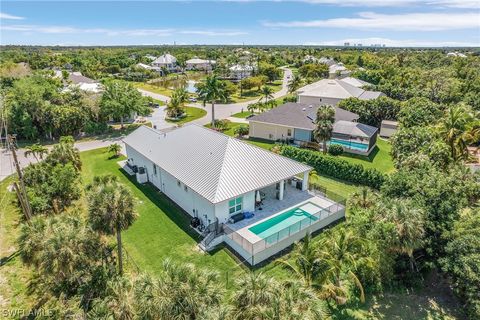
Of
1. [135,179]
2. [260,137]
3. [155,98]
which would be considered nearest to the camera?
[135,179]

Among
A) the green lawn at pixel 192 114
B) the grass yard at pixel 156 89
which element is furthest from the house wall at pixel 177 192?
the grass yard at pixel 156 89

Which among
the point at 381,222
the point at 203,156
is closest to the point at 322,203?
the point at 381,222

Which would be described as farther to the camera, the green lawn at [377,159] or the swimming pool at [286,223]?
the green lawn at [377,159]

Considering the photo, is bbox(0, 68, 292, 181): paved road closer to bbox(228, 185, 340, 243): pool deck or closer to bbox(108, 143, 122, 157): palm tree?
bbox(108, 143, 122, 157): palm tree

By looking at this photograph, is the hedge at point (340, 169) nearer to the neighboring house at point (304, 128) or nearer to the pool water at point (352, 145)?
the neighboring house at point (304, 128)

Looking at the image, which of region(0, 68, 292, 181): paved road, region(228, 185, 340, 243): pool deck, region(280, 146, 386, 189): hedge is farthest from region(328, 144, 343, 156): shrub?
region(0, 68, 292, 181): paved road

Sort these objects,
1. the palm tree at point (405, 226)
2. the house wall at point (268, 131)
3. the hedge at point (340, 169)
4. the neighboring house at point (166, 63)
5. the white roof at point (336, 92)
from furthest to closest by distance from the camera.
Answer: the neighboring house at point (166, 63), the white roof at point (336, 92), the house wall at point (268, 131), the hedge at point (340, 169), the palm tree at point (405, 226)

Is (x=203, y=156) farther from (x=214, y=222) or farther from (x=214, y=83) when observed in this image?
(x=214, y=83)

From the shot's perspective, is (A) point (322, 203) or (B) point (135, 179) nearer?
(A) point (322, 203)
